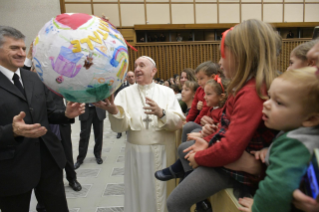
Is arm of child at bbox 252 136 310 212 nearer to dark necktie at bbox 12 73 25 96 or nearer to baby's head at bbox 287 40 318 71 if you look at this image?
baby's head at bbox 287 40 318 71

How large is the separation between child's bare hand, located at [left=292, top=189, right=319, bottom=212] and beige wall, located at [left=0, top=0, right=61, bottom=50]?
10.5m

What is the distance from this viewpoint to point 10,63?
5.21ft

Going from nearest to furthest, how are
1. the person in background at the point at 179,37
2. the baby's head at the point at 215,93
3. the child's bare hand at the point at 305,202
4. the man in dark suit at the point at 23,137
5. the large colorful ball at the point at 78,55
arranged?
1. the child's bare hand at the point at 305,202
2. the large colorful ball at the point at 78,55
3. the man in dark suit at the point at 23,137
4. the baby's head at the point at 215,93
5. the person in background at the point at 179,37

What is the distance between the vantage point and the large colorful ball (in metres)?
1.03

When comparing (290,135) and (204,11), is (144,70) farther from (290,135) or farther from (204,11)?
(204,11)

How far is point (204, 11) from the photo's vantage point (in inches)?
429

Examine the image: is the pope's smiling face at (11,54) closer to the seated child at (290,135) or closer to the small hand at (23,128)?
the small hand at (23,128)

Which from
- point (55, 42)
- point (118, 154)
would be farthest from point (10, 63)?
point (118, 154)

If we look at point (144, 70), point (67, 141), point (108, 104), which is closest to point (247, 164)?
point (108, 104)

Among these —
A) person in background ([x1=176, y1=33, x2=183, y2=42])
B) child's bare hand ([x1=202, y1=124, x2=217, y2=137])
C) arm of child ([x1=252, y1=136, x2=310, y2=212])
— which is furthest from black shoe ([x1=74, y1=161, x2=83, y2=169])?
person in background ([x1=176, y1=33, x2=183, y2=42])

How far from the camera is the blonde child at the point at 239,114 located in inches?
36.8

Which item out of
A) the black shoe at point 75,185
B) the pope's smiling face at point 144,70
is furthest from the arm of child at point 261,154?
the black shoe at point 75,185

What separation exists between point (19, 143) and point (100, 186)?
1972 mm

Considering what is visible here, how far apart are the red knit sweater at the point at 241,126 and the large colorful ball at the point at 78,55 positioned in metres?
0.66
